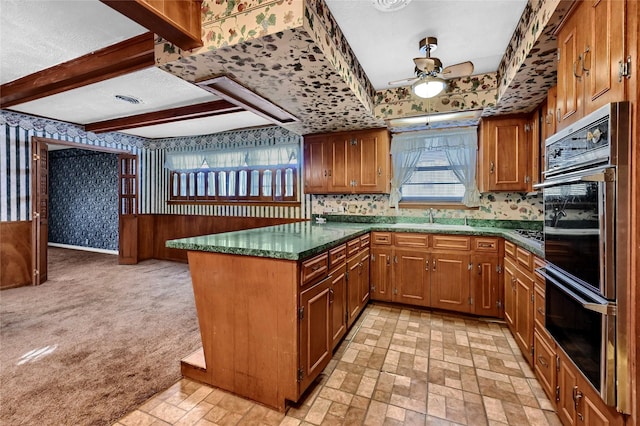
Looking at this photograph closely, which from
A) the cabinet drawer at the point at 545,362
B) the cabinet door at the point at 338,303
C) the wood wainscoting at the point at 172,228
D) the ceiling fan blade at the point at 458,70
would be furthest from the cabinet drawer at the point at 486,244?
the wood wainscoting at the point at 172,228

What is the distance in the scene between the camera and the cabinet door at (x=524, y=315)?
2112mm

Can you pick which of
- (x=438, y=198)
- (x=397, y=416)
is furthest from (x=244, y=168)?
(x=397, y=416)

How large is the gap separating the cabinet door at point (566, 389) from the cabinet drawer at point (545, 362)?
3.2 inches

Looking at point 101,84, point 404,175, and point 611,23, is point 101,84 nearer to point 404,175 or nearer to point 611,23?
point 404,175

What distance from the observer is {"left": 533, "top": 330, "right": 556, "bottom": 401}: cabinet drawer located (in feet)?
5.53

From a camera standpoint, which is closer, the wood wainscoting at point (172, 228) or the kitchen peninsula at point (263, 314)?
the kitchen peninsula at point (263, 314)

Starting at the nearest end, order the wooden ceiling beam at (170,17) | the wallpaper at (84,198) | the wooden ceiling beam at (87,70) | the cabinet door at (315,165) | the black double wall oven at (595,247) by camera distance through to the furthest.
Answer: the black double wall oven at (595,247) < the wooden ceiling beam at (170,17) < the wooden ceiling beam at (87,70) < the cabinet door at (315,165) < the wallpaper at (84,198)

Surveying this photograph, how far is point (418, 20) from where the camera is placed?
2.12 meters

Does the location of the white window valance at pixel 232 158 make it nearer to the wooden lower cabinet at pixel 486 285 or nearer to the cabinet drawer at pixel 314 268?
the cabinet drawer at pixel 314 268

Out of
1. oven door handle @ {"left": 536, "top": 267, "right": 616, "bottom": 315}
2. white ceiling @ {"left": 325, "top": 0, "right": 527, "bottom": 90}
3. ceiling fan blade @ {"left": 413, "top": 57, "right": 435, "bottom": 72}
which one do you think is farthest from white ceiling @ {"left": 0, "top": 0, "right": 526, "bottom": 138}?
oven door handle @ {"left": 536, "top": 267, "right": 616, "bottom": 315}

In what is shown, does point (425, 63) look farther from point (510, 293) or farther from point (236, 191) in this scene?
point (236, 191)

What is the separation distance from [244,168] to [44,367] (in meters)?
3.74

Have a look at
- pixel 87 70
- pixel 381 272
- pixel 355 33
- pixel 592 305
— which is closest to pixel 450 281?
pixel 381 272

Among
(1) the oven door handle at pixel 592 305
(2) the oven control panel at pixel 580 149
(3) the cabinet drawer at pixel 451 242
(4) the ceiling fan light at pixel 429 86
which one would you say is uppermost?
(4) the ceiling fan light at pixel 429 86
